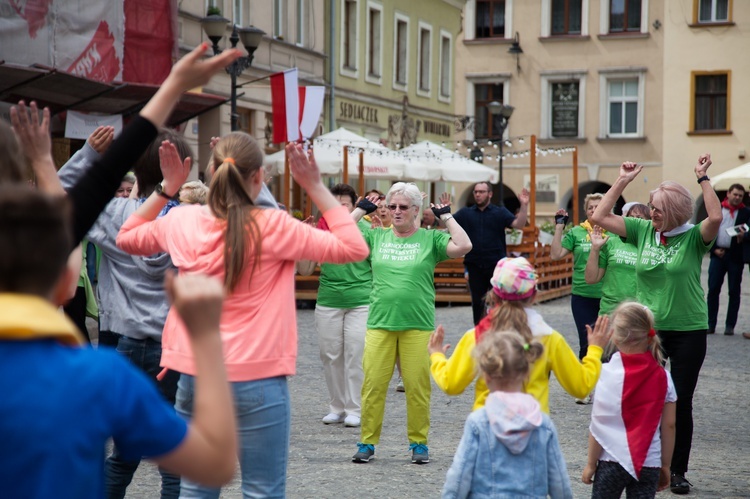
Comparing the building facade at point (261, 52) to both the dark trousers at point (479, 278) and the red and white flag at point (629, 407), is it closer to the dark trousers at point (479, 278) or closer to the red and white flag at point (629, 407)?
the dark trousers at point (479, 278)

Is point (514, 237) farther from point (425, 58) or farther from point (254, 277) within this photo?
point (425, 58)

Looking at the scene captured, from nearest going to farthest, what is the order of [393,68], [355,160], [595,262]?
[595,262], [355,160], [393,68]

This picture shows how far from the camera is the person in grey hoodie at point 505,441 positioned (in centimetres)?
411

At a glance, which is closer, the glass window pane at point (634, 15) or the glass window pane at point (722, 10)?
the glass window pane at point (722, 10)

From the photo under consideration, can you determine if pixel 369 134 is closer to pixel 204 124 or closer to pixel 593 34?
pixel 204 124

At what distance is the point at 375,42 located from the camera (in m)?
33.7

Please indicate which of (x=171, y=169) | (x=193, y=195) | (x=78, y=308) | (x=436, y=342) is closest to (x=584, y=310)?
(x=78, y=308)

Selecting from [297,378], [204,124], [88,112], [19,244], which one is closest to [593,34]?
[204,124]

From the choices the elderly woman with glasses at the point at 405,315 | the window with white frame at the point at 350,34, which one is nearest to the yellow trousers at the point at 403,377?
the elderly woman with glasses at the point at 405,315

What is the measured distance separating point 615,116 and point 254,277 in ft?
132

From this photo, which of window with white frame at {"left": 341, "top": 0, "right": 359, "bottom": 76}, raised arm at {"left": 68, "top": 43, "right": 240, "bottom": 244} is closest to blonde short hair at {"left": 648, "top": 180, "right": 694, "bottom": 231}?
raised arm at {"left": 68, "top": 43, "right": 240, "bottom": 244}

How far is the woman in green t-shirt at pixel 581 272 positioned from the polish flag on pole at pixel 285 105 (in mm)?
8941

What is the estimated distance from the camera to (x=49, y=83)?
48.4ft

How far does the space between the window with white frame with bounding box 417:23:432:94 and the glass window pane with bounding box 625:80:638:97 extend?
913 cm
